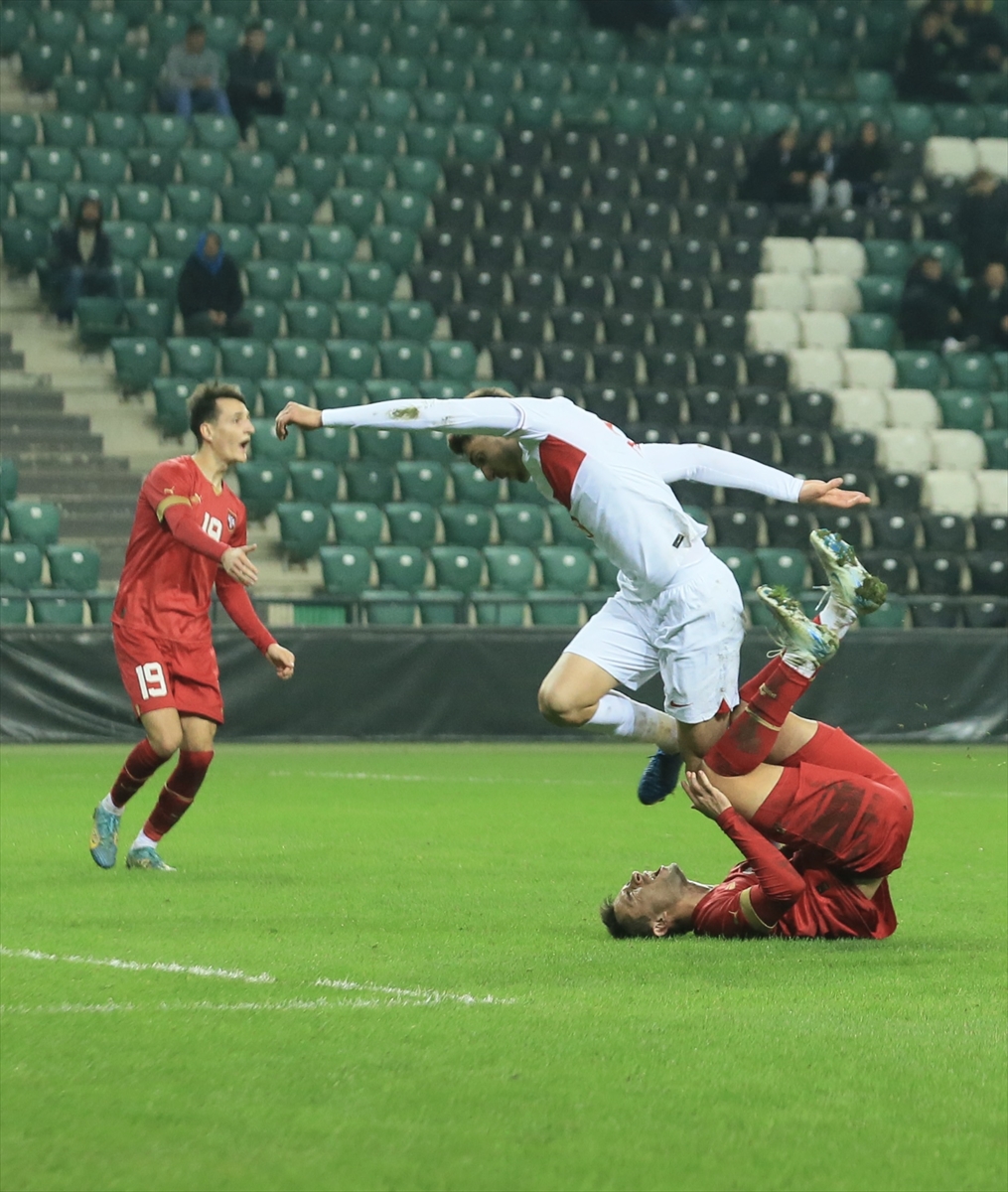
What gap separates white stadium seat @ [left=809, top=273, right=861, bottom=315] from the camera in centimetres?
2408

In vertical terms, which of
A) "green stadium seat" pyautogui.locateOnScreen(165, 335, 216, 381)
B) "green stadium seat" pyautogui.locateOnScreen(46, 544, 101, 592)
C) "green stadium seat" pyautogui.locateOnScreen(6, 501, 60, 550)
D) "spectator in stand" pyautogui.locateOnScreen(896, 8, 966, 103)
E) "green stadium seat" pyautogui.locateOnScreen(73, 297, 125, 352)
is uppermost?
"spectator in stand" pyautogui.locateOnScreen(896, 8, 966, 103)

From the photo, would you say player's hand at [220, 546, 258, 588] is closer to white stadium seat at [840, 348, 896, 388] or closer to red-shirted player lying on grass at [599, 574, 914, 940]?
red-shirted player lying on grass at [599, 574, 914, 940]

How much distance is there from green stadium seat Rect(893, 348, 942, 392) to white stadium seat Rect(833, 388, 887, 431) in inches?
26.9

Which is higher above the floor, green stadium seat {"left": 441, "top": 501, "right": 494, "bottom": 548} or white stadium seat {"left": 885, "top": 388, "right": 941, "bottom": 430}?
white stadium seat {"left": 885, "top": 388, "right": 941, "bottom": 430}

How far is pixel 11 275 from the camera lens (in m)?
21.7

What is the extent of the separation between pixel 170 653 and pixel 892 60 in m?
22.1

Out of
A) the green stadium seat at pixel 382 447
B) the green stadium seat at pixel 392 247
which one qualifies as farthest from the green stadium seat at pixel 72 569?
the green stadium seat at pixel 392 247

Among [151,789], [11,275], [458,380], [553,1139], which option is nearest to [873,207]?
[458,380]

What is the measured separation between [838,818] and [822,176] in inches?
764

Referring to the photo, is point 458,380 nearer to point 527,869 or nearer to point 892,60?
point 892,60

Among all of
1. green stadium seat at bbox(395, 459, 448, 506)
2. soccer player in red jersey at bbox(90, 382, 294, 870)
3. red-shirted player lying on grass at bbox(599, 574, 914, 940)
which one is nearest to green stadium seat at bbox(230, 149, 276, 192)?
green stadium seat at bbox(395, 459, 448, 506)

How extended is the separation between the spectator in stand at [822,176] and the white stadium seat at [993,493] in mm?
4837

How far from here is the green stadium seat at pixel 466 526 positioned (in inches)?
766

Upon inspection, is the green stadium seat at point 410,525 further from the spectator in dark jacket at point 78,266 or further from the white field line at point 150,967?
the white field line at point 150,967
